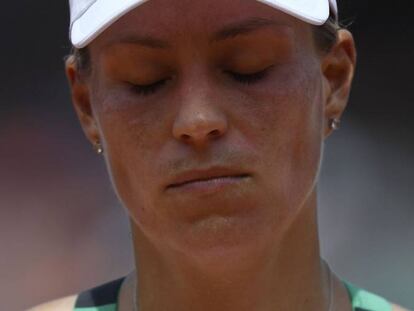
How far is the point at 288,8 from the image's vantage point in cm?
101

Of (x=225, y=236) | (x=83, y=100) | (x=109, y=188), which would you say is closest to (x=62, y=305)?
(x=83, y=100)

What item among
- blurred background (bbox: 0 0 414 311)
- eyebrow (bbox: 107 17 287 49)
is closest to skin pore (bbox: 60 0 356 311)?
eyebrow (bbox: 107 17 287 49)

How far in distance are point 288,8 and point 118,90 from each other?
0.24m

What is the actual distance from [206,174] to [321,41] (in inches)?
10.6

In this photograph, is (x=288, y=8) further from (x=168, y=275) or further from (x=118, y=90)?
(x=168, y=275)

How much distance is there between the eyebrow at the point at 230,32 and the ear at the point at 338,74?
0.19 m

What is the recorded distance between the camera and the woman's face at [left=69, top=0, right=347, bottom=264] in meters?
1.01

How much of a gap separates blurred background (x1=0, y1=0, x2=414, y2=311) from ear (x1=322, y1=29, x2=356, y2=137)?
924 millimetres

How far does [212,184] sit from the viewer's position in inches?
39.7

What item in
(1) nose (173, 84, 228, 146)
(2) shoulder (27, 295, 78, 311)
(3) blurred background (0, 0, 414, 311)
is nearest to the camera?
(1) nose (173, 84, 228, 146)

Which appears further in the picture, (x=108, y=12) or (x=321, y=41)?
(x=321, y=41)

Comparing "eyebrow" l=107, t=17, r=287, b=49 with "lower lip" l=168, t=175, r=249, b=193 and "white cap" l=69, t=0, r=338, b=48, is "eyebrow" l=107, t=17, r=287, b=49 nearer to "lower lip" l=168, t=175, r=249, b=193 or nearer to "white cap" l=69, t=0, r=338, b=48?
"white cap" l=69, t=0, r=338, b=48

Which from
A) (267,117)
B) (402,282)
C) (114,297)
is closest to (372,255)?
(402,282)

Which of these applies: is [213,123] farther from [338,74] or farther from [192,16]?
[338,74]
